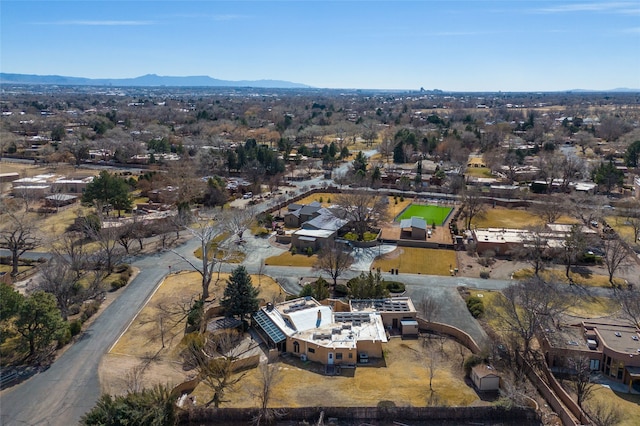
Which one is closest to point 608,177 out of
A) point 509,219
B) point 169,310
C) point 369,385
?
point 509,219

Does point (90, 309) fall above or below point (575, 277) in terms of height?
above

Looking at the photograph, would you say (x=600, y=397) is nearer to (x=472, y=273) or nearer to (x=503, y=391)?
(x=503, y=391)

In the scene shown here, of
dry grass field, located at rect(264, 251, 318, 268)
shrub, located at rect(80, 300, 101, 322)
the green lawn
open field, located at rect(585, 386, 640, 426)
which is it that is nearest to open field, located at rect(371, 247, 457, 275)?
dry grass field, located at rect(264, 251, 318, 268)

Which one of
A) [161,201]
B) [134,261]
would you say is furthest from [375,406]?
[161,201]

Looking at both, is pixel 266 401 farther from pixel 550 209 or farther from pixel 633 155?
pixel 633 155

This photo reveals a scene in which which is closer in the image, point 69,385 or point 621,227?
point 69,385

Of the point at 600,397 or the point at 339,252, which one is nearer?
the point at 600,397
